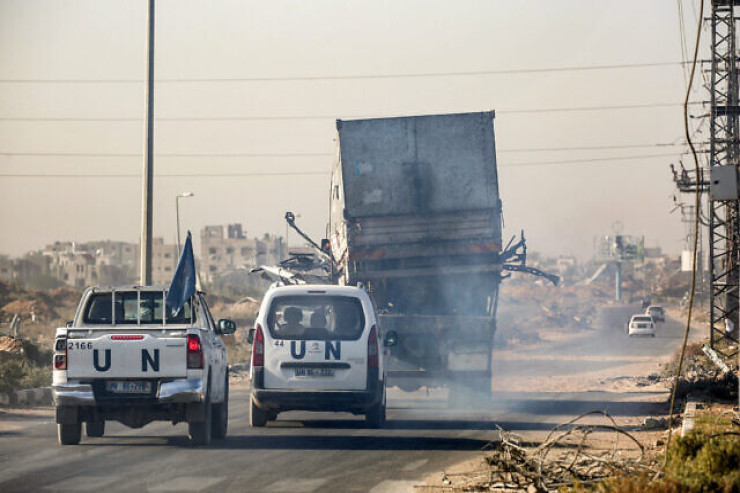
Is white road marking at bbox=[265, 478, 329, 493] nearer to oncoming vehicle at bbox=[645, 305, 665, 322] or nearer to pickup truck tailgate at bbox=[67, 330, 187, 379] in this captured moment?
pickup truck tailgate at bbox=[67, 330, 187, 379]

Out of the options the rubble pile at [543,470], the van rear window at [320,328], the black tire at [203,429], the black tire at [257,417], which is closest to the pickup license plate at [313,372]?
the van rear window at [320,328]

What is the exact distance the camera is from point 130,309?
14.6 m

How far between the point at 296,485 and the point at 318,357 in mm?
4530

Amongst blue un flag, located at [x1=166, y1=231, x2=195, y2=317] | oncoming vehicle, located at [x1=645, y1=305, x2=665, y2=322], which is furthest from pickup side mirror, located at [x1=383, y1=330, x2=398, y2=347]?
oncoming vehicle, located at [x1=645, y1=305, x2=665, y2=322]

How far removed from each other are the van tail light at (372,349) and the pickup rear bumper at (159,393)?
2.54 metres

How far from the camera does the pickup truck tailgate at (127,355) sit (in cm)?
1309

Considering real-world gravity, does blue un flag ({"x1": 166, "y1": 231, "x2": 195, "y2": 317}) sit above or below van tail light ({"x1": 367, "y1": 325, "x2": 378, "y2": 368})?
above

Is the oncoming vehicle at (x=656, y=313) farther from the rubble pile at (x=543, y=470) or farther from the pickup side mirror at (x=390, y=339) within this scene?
the rubble pile at (x=543, y=470)

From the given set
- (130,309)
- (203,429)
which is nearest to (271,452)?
(203,429)

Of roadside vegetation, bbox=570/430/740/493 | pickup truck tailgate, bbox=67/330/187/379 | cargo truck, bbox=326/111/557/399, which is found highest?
cargo truck, bbox=326/111/557/399

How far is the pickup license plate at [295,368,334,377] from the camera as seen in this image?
1480 centimetres

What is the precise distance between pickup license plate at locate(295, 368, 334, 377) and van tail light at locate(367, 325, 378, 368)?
1.65ft

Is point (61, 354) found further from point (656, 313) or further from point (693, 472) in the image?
point (656, 313)

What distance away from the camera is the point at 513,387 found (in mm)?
31688
